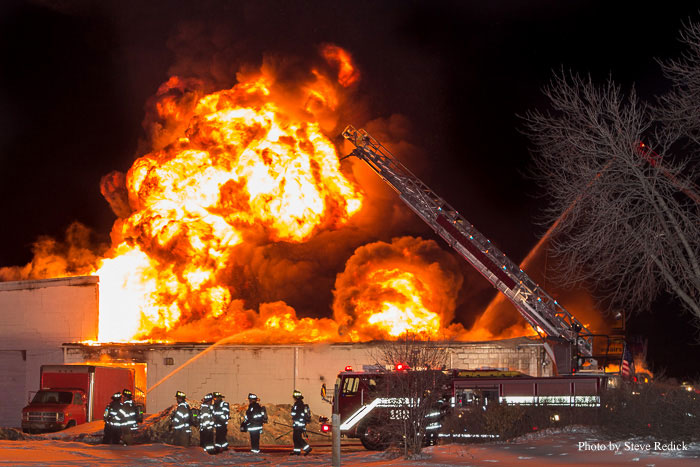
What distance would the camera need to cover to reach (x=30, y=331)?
32.9 m

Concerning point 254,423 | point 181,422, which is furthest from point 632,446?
point 181,422

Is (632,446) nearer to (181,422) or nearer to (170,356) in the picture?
(181,422)

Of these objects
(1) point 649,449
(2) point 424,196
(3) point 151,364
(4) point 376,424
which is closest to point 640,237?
(1) point 649,449

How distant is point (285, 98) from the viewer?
4231 cm

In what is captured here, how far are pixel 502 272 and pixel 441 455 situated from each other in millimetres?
13579

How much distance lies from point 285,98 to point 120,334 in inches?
567

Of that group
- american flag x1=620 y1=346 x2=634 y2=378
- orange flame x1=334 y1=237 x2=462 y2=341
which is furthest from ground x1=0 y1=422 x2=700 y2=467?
orange flame x1=334 y1=237 x2=462 y2=341

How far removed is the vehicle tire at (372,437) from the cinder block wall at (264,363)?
31.8ft

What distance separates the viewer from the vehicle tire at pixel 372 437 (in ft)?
62.0

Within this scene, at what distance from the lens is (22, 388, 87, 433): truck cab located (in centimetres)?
2423

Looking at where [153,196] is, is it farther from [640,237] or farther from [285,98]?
[640,237]

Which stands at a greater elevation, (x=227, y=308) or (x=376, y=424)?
(x=227, y=308)

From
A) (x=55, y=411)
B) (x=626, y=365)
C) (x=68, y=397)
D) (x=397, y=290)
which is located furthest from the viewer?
(x=397, y=290)

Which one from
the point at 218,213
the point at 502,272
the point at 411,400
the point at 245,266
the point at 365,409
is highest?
the point at 218,213
